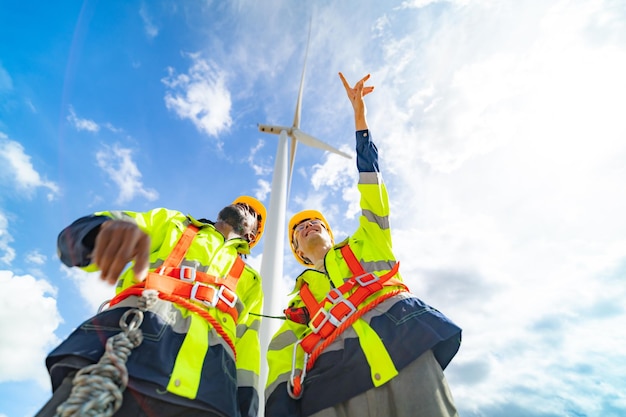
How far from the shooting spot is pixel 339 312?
13.4ft

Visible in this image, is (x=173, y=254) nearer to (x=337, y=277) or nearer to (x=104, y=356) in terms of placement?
(x=104, y=356)

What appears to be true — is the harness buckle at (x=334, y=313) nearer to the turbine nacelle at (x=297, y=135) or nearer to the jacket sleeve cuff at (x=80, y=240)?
the jacket sleeve cuff at (x=80, y=240)

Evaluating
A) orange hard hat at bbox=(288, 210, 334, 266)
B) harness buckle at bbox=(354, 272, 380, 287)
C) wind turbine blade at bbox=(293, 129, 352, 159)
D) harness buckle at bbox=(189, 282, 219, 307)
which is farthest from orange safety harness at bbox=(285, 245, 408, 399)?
wind turbine blade at bbox=(293, 129, 352, 159)

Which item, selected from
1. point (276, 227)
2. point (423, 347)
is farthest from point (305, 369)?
point (276, 227)

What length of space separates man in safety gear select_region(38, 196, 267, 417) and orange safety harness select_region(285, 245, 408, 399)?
1.79ft

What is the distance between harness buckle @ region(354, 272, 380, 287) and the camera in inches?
166

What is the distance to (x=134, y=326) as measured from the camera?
3002 mm

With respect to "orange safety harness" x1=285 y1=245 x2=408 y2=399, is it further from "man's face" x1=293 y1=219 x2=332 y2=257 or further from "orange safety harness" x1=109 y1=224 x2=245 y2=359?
"man's face" x1=293 y1=219 x2=332 y2=257

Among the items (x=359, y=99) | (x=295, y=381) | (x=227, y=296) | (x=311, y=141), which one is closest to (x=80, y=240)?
(x=227, y=296)

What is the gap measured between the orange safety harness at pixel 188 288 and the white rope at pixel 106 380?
1.43 feet

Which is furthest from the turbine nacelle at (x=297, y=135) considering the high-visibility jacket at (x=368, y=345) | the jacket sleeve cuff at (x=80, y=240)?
the jacket sleeve cuff at (x=80, y=240)

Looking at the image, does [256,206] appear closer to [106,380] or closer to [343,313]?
[343,313]

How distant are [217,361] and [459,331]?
2.64 m

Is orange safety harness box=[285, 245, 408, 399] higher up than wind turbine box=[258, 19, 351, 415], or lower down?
lower down
